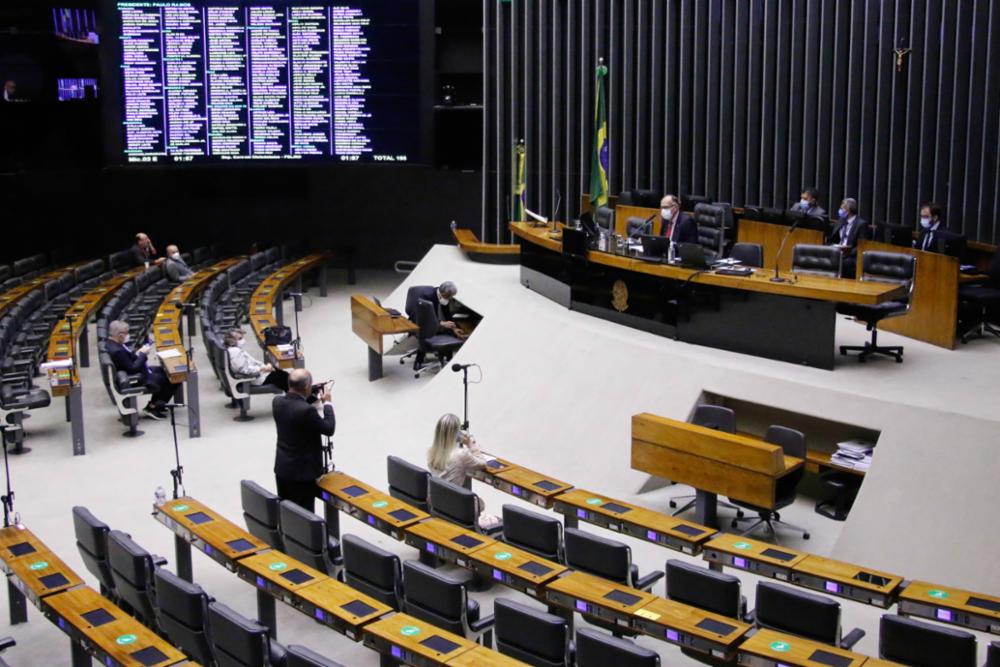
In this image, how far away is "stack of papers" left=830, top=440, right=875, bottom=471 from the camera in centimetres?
816

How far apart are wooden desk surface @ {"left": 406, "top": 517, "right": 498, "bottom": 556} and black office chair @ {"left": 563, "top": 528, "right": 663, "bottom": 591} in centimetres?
46

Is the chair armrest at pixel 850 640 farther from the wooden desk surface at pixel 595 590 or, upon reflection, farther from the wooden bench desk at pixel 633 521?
the wooden bench desk at pixel 633 521

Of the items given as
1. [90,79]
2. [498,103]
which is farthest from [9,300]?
[498,103]

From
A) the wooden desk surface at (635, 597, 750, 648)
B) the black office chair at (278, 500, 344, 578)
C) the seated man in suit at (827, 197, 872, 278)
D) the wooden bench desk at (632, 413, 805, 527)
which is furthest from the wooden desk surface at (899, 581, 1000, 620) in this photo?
the seated man in suit at (827, 197, 872, 278)

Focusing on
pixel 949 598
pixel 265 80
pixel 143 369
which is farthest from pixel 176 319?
pixel 949 598

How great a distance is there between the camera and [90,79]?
671 inches

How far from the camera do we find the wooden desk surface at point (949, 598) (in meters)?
5.82

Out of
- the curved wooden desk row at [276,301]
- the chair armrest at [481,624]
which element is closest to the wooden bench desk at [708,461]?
the chair armrest at [481,624]

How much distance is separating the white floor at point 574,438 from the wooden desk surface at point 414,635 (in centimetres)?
Answer: 90

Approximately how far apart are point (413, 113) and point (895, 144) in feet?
21.5

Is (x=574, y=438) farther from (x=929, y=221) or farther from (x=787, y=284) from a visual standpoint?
(x=929, y=221)

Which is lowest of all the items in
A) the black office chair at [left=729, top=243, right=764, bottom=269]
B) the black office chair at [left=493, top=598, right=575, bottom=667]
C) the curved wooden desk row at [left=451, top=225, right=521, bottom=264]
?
the black office chair at [left=493, top=598, right=575, bottom=667]

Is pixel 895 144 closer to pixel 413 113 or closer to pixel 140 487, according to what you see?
pixel 413 113

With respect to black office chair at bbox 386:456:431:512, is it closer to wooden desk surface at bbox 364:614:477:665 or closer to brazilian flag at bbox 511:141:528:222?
wooden desk surface at bbox 364:614:477:665
